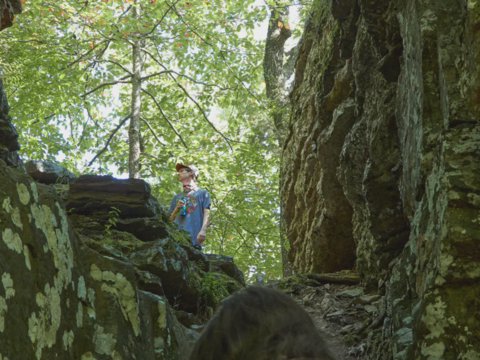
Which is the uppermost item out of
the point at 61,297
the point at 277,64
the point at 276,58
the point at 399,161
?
the point at 276,58

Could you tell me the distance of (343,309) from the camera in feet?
25.7

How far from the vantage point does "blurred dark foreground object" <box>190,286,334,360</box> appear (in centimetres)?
169

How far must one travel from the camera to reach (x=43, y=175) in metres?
9.89

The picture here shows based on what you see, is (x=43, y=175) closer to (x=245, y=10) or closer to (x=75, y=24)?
(x=75, y=24)

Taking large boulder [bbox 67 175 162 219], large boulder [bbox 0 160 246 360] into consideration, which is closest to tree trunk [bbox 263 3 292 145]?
large boulder [bbox 67 175 162 219]

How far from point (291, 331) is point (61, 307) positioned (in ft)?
7.65

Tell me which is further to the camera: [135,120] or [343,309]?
[135,120]

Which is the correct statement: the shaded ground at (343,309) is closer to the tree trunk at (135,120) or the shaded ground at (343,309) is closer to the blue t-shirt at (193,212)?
the blue t-shirt at (193,212)

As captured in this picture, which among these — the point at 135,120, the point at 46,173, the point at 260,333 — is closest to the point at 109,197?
the point at 46,173

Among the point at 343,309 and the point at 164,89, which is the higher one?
the point at 164,89

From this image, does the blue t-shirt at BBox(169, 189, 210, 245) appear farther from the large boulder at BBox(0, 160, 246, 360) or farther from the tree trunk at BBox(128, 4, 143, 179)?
the tree trunk at BBox(128, 4, 143, 179)

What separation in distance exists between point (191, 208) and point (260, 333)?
29.5 feet

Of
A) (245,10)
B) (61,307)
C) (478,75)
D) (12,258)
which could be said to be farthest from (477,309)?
(245,10)

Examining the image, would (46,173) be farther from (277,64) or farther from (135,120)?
(277,64)
